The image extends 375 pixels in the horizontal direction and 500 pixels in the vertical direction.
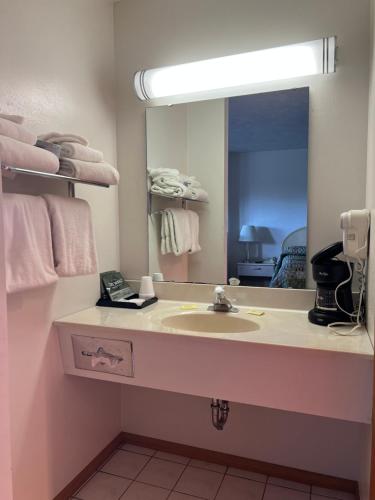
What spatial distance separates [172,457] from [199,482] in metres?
0.23

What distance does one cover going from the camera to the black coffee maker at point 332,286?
146 cm

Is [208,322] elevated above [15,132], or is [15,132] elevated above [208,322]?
[15,132]

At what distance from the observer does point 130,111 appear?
194 cm

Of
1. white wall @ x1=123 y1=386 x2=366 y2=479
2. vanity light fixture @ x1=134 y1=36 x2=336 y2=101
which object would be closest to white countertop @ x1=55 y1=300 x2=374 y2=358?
white wall @ x1=123 y1=386 x2=366 y2=479

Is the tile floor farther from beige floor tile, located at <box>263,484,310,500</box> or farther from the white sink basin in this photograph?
the white sink basin

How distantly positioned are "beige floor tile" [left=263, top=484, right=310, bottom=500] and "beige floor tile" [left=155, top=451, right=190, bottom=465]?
0.44 m

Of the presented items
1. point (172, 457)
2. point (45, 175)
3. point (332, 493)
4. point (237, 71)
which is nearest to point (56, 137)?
point (45, 175)

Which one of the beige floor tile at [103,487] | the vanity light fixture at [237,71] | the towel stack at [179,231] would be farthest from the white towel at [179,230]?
the beige floor tile at [103,487]

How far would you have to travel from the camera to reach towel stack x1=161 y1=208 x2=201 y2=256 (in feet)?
6.23

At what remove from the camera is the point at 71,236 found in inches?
56.2

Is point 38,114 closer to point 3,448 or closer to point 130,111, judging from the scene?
point 130,111

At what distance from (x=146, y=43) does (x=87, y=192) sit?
0.85 m

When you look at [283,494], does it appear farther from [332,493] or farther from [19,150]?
[19,150]

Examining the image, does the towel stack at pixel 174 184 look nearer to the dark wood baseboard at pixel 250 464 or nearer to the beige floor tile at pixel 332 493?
the dark wood baseboard at pixel 250 464
